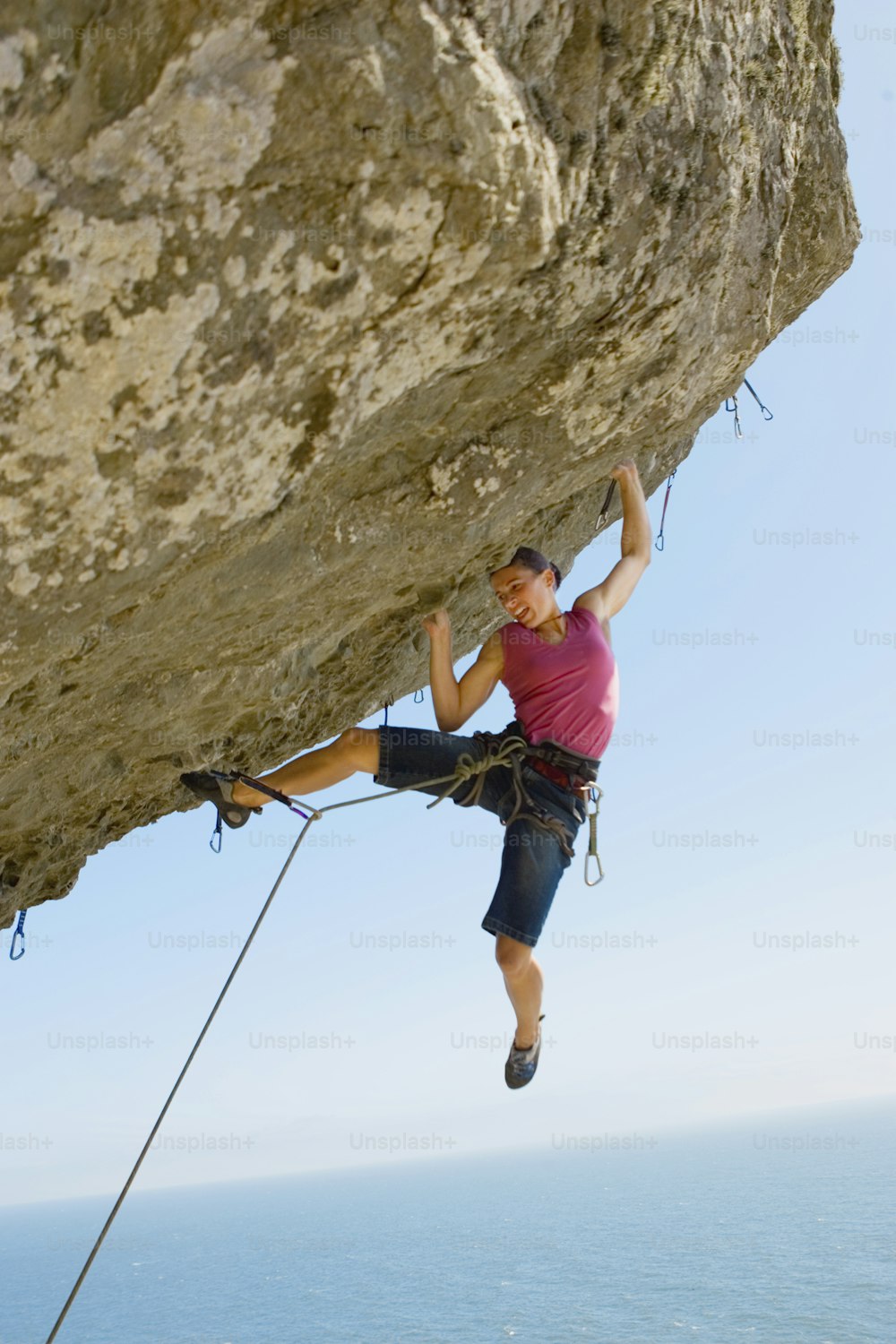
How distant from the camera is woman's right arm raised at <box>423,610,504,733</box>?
17.1 feet

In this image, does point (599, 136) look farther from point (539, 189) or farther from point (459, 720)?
point (459, 720)

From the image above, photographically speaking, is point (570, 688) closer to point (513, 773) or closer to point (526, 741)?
point (526, 741)

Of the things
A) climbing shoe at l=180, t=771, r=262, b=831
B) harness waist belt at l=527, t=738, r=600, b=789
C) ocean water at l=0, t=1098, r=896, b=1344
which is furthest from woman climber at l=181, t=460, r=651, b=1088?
ocean water at l=0, t=1098, r=896, b=1344

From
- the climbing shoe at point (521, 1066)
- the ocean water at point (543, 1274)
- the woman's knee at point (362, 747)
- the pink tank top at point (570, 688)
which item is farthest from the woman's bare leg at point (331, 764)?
the ocean water at point (543, 1274)

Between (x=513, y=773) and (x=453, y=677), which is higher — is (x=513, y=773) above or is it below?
below

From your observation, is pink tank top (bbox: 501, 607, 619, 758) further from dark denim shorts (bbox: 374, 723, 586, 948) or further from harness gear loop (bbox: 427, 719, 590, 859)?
dark denim shorts (bbox: 374, 723, 586, 948)

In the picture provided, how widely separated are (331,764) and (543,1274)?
89.8 m

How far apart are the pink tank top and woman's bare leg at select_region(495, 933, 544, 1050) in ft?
3.22

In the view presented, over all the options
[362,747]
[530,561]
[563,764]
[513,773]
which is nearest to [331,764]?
[362,747]

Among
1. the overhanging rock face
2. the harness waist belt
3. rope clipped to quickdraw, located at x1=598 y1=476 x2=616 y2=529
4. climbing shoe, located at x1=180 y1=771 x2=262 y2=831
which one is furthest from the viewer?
climbing shoe, located at x1=180 y1=771 x2=262 y2=831

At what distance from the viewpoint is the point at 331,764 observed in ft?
17.1

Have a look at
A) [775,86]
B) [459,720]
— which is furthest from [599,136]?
[459,720]

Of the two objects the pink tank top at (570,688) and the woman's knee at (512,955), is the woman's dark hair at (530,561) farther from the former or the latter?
the woman's knee at (512,955)

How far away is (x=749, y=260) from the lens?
15.5 ft
